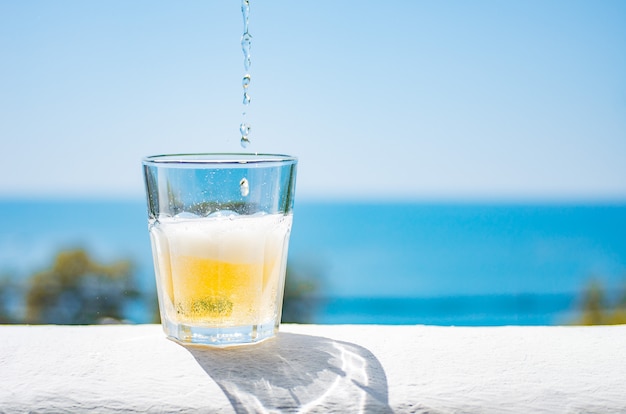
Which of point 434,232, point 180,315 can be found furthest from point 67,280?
point 434,232

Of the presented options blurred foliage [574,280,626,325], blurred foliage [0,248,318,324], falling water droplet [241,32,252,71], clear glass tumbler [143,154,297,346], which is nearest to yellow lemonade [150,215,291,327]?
clear glass tumbler [143,154,297,346]

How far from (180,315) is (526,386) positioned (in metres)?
0.52

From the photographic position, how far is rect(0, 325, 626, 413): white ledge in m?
0.84

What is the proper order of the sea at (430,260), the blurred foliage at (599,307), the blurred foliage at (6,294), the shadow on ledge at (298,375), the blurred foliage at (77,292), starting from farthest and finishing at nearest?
the sea at (430,260)
the blurred foliage at (599,307)
the blurred foliage at (6,294)
the blurred foliage at (77,292)
the shadow on ledge at (298,375)

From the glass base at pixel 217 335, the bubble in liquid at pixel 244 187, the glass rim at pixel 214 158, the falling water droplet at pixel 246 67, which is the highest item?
the falling water droplet at pixel 246 67

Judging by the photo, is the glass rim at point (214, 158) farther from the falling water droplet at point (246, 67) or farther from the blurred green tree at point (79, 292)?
the blurred green tree at point (79, 292)

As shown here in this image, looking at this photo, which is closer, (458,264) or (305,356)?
(305,356)

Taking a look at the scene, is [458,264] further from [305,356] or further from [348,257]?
[305,356]

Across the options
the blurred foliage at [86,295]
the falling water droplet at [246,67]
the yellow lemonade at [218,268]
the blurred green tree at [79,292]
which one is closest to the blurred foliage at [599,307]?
the blurred foliage at [86,295]

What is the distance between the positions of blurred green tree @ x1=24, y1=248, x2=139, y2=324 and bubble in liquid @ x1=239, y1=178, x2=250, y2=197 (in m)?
18.9

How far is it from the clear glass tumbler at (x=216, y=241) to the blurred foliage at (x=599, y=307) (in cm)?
2195

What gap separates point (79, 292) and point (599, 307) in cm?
1551

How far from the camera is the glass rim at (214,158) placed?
43.4 inches

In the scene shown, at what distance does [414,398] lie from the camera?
0.85m
